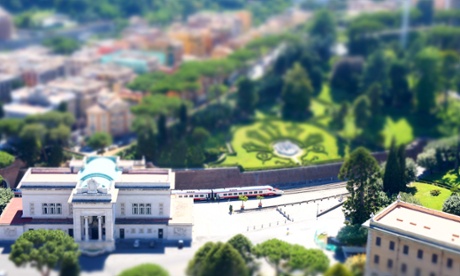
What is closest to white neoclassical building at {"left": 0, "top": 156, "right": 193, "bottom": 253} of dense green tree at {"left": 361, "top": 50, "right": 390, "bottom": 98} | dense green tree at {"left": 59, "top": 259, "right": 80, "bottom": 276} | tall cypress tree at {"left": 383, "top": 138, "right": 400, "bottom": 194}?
dense green tree at {"left": 59, "top": 259, "right": 80, "bottom": 276}

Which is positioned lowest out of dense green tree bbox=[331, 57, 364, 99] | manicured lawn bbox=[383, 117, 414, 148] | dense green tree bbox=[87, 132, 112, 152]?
dense green tree bbox=[87, 132, 112, 152]

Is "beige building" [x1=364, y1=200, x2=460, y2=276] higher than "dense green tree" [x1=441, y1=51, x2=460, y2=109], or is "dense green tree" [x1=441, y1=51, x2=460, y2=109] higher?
"dense green tree" [x1=441, y1=51, x2=460, y2=109]

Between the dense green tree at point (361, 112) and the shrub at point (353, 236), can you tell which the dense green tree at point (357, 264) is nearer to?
the shrub at point (353, 236)

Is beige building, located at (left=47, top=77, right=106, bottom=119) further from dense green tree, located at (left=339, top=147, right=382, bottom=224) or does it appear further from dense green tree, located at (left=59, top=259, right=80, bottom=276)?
dense green tree, located at (left=59, top=259, right=80, bottom=276)

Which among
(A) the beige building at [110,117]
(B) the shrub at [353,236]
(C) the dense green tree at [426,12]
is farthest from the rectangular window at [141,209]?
(C) the dense green tree at [426,12]

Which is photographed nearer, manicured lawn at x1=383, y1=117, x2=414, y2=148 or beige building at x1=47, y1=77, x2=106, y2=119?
manicured lawn at x1=383, y1=117, x2=414, y2=148

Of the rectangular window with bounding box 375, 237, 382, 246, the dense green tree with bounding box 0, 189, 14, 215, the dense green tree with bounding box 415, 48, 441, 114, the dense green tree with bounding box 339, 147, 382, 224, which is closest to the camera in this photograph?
the rectangular window with bounding box 375, 237, 382, 246

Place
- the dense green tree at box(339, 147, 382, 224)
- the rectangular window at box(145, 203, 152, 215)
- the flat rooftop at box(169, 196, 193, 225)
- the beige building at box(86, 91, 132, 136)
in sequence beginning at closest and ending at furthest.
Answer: the flat rooftop at box(169, 196, 193, 225), the rectangular window at box(145, 203, 152, 215), the dense green tree at box(339, 147, 382, 224), the beige building at box(86, 91, 132, 136)

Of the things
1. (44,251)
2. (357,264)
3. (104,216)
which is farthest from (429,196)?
(44,251)

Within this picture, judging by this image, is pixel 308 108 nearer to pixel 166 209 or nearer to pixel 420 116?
pixel 420 116
